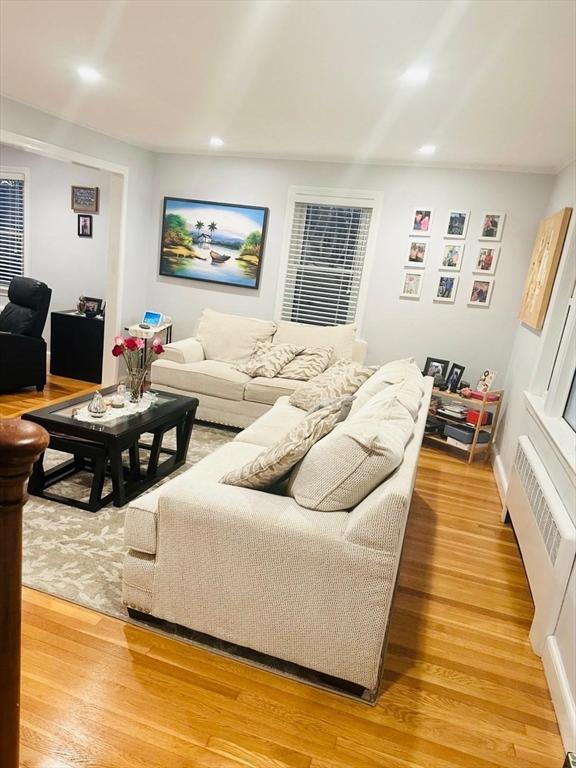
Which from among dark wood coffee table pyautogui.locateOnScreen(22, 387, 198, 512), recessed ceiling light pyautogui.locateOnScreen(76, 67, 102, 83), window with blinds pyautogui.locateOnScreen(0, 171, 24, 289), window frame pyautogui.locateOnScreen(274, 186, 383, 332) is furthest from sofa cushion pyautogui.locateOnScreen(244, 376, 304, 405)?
window with blinds pyautogui.locateOnScreen(0, 171, 24, 289)

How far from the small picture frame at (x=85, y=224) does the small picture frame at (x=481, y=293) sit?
4196mm

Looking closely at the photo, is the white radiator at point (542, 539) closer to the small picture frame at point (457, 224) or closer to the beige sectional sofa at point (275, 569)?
the beige sectional sofa at point (275, 569)

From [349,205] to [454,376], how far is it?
6.42 ft

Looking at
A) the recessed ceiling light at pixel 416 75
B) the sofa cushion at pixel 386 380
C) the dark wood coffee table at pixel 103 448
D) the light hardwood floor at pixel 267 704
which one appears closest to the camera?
the light hardwood floor at pixel 267 704

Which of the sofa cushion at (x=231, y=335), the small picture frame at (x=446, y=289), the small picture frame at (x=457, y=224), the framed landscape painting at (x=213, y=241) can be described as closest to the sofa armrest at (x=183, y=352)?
the sofa cushion at (x=231, y=335)

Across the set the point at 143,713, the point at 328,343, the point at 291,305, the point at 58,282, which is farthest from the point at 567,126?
the point at 58,282

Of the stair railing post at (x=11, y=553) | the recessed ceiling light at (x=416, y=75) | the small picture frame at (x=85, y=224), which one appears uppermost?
the recessed ceiling light at (x=416, y=75)

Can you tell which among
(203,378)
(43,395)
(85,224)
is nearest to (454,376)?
(203,378)

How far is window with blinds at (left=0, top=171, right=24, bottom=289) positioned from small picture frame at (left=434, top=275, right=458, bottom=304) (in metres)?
4.86

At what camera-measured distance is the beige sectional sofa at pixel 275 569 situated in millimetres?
1637

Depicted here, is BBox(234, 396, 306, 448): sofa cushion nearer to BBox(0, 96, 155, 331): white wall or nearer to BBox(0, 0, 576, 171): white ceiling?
BBox(0, 0, 576, 171): white ceiling

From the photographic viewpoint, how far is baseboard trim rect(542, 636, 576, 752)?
162 cm

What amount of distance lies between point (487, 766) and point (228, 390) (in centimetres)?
311

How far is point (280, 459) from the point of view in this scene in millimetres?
1848
